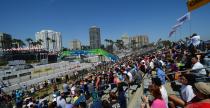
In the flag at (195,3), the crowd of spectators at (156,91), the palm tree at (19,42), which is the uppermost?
the palm tree at (19,42)

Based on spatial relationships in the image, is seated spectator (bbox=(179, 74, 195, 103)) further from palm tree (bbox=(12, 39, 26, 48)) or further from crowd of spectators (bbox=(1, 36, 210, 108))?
palm tree (bbox=(12, 39, 26, 48))

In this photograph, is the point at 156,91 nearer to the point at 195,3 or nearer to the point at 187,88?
the point at 187,88

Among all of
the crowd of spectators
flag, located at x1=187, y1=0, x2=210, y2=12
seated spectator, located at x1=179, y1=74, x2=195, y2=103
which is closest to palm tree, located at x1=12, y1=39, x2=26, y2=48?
the crowd of spectators

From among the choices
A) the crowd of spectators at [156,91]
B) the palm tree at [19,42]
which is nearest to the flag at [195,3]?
the crowd of spectators at [156,91]

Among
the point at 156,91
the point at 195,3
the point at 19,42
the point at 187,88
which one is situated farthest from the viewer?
the point at 19,42

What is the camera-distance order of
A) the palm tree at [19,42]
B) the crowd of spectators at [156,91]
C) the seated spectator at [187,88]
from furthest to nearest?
the palm tree at [19,42]
the seated spectator at [187,88]
the crowd of spectators at [156,91]

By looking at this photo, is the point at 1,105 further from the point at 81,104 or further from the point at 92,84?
the point at 81,104

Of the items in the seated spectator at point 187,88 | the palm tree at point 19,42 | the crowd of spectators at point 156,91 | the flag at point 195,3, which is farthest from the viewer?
the palm tree at point 19,42

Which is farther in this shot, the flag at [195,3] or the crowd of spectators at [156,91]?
the flag at [195,3]

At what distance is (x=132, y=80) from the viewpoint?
12.2 m

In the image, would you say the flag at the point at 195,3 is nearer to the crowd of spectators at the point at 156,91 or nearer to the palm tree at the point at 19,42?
the crowd of spectators at the point at 156,91

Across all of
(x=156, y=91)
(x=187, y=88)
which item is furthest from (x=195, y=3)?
(x=156, y=91)

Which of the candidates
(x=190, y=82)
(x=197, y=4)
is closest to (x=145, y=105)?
(x=190, y=82)

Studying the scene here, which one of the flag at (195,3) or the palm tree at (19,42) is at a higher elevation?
the palm tree at (19,42)
